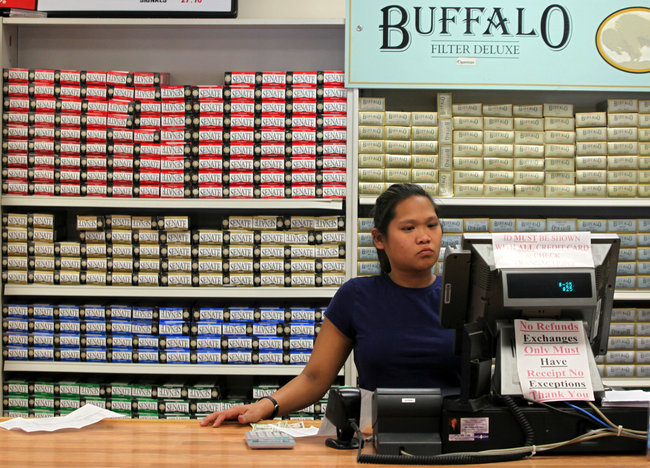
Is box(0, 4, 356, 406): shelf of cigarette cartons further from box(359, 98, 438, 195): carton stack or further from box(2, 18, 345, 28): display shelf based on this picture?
box(359, 98, 438, 195): carton stack

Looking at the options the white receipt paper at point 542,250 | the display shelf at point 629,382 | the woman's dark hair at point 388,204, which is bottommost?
the display shelf at point 629,382

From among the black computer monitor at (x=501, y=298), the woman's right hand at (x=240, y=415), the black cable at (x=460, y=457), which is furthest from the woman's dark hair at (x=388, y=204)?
the black cable at (x=460, y=457)

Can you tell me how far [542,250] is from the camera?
4.37ft

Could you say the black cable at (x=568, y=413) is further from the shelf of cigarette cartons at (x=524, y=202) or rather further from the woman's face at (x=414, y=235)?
the shelf of cigarette cartons at (x=524, y=202)

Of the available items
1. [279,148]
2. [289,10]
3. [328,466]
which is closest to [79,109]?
[279,148]

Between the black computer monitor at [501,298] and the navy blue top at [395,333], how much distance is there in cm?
33

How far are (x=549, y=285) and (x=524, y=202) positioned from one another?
1.64 meters

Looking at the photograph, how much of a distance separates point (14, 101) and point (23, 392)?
4.52ft

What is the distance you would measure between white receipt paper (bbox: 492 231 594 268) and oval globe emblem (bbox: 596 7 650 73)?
6.32 ft

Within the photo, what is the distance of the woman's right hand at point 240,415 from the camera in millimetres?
1638

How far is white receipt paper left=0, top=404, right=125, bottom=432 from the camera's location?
1586 mm

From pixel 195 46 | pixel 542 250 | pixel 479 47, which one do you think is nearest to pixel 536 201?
pixel 479 47

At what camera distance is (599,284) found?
1.40m

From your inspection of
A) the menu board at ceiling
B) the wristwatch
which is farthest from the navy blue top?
the menu board at ceiling
